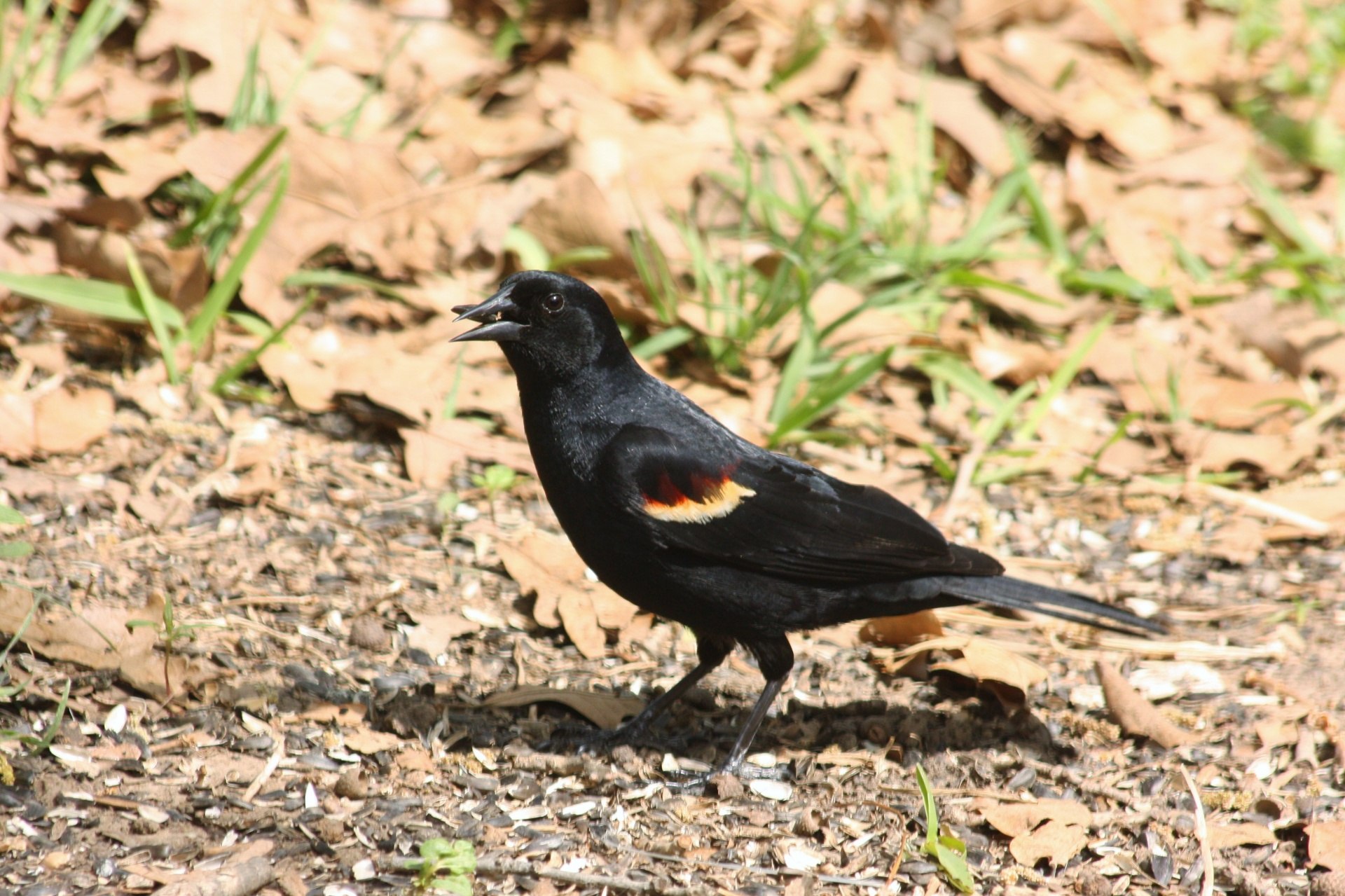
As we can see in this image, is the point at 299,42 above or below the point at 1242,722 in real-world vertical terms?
above

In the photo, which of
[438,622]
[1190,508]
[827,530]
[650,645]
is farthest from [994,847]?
[1190,508]

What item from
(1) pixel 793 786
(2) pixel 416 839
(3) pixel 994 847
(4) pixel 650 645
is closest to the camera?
(2) pixel 416 839

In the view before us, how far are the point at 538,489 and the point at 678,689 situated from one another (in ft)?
3.96

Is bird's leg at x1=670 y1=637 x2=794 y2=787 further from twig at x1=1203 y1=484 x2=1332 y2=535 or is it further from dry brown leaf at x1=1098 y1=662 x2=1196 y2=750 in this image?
twig at x1=1203 y1=484 x2=1332 y2=535

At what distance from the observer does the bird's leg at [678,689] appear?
3804 mm

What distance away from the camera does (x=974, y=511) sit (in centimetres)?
502

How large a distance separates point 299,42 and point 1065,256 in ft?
12.2

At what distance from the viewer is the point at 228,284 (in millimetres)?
4820

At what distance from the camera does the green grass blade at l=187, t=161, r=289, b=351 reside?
4.82m

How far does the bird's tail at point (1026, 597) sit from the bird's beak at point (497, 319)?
1.30 meters

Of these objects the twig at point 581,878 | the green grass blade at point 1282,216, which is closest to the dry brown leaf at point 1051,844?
the twig at point 581,878

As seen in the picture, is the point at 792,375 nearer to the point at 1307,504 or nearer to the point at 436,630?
the point at 436,630

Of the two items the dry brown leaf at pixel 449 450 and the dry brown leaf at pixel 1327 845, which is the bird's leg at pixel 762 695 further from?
the dry brown leaf at pixel 449 450

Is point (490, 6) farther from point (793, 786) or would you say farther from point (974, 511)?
point (793, 786)
